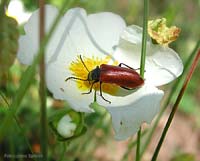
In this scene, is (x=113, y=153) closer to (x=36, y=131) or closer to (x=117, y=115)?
(x=36, y=131)

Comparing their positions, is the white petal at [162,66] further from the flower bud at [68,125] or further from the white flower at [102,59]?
the flower bud at [68,125]

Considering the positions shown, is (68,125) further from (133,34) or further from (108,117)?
(108,117)

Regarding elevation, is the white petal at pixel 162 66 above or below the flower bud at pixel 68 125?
above

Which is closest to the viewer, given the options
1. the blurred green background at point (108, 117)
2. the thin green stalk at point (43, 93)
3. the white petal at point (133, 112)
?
the thin green stalk at point (43, 93)

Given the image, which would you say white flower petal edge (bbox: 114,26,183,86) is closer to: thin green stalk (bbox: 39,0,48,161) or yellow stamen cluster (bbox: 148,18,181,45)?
yellow stamen cluster (bbox: 148,18,181,45)

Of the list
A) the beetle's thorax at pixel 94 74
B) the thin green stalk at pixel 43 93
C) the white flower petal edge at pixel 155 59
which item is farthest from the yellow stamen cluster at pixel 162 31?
the thin green stalk at pixel 43 93

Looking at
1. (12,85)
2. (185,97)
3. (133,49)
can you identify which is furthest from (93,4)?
(133,49)

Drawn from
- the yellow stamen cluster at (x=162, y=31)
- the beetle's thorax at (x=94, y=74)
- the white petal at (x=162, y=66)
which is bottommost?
the beetle's thorax at (x=94, y=74)
